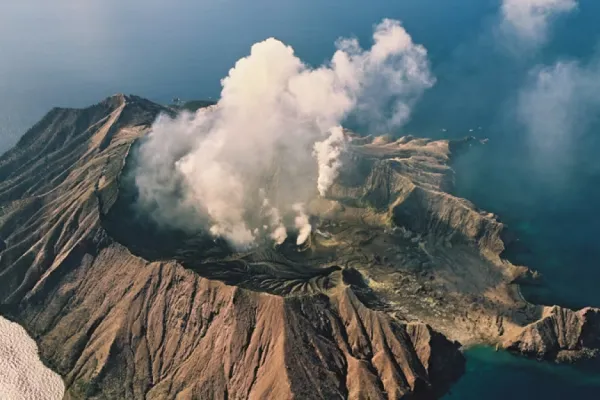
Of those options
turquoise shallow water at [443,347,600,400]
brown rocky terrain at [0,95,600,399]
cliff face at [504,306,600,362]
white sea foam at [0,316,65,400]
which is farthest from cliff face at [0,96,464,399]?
cliff face at [504,306,600,362]

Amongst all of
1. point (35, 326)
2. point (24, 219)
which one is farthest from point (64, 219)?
point (35, 326)

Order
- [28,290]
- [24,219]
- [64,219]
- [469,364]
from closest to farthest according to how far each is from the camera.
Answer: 1. [469,364]
2. [28,290]
3. [64,219]
4. [24,219]

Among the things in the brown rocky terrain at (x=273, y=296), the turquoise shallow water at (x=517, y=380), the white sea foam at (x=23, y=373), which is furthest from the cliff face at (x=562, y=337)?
the white sea foam at (x=23, y=373)

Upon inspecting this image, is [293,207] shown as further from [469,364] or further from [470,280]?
[469,364]

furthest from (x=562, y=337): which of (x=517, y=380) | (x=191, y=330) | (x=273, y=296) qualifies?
(x=191, y=330)

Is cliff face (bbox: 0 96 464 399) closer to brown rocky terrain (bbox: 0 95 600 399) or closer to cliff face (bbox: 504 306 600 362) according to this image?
brown rocky terrain (bbox: 0 95 600 399)

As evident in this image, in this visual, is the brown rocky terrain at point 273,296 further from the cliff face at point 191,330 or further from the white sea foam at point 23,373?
the white sea foam at point 23,373
